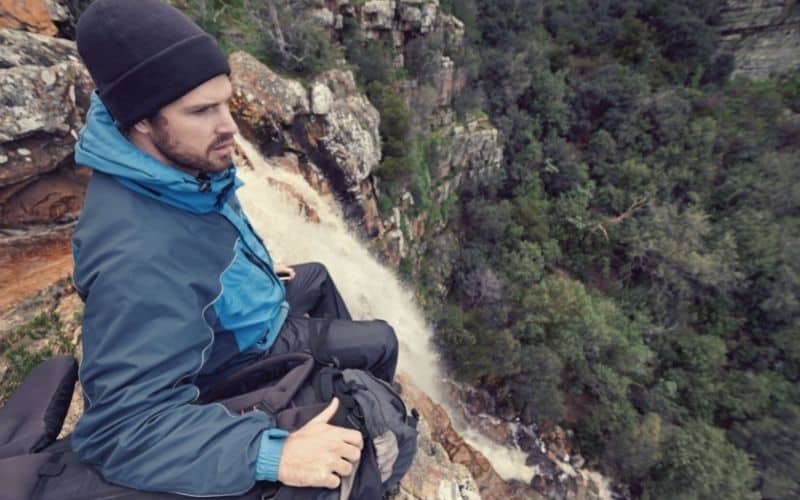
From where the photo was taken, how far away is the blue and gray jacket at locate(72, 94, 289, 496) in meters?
1.25

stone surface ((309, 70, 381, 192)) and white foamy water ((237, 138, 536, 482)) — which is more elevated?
stone surface ((309, 70, 381, 192))

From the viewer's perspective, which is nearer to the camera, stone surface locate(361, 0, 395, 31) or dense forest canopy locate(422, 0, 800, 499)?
dense forest canopy locate(422, 0, 800, 499)

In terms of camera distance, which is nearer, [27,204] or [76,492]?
[76,492]

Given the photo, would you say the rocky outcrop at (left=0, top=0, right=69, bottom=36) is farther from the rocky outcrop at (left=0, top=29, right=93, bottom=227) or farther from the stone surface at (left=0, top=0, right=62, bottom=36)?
the rocky outcrop at (left=0, top=29, right=93, bottom=227)

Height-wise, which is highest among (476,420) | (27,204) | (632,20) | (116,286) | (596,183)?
(632,20)

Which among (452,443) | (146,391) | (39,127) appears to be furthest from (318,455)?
(39,127)

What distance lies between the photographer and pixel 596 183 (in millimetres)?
17562

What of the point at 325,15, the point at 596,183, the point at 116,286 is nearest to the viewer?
the point at 116,286

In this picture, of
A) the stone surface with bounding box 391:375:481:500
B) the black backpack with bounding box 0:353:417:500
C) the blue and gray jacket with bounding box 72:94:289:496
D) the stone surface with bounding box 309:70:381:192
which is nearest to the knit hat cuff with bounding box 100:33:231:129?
the blue and gray jacket with bounding box 72:94:289:496

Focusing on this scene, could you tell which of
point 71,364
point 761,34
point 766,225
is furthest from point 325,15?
point 761,34

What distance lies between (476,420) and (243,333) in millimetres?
9490

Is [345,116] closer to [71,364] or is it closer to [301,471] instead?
[71,364]

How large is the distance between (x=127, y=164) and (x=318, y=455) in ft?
4.30

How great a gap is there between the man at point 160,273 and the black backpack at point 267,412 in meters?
0.13
